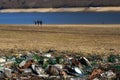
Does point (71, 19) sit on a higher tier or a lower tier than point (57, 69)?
lower

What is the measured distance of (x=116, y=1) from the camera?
196750 mm

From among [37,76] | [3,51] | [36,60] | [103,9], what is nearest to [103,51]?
[3,51]

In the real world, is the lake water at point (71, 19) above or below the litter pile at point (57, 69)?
below

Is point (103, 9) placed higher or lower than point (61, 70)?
lower

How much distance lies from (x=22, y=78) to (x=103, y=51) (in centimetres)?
1034

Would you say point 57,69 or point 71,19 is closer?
point 57,69

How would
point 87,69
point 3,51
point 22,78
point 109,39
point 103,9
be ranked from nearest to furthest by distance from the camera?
point 22,78 < point 87,69 < point 3,51 < point 109,39 < point 103,9

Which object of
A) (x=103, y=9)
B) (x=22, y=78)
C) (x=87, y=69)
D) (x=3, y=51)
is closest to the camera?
(x=22, y=78)

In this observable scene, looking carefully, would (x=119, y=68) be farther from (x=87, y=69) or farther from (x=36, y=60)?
(x=36, y=60)

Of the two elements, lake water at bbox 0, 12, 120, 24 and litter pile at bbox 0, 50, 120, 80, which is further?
lake water at bbox 0, 12, 120, 24

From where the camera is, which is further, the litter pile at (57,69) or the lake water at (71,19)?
the lake water at (71,19)

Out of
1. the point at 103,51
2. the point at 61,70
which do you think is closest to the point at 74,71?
the point at 61,70

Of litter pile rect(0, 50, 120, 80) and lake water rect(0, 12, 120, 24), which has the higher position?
litter pile rect(0, 50, 120, 80)

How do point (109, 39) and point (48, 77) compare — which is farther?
point (109, 39)
